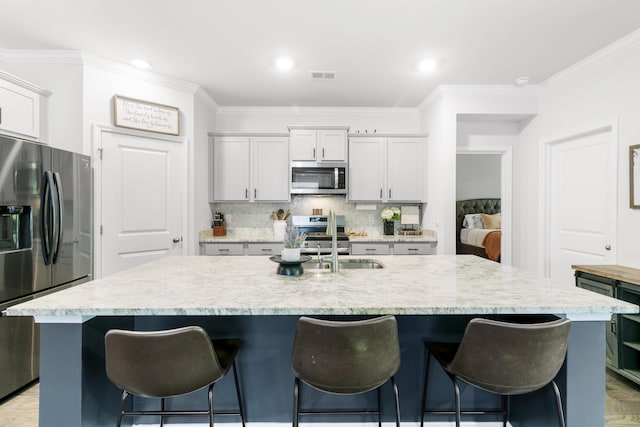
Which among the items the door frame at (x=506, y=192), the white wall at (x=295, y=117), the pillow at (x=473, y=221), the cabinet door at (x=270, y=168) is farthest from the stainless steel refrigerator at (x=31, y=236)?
the pillow at (x=473, y=221)

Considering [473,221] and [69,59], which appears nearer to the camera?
[69,59]

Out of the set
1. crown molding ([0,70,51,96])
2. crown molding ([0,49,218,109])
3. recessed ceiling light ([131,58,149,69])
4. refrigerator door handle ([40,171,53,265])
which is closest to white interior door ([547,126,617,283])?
recessed ceiling light ([131,58,149,69])

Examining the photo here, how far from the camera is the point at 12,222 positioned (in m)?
2.32

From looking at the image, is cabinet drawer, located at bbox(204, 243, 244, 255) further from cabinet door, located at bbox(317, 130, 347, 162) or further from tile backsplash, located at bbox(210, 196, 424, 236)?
cabinet door, located at bbox(317, 130, 347, 162)

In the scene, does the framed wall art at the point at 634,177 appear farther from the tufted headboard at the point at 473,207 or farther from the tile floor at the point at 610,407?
the tufted headboard at the point at 473,207

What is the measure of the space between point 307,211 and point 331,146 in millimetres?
963

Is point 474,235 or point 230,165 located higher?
point 230,165

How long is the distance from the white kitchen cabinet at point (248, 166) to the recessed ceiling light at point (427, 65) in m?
1.86

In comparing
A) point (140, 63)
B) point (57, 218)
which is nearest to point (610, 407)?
point (57, 218)

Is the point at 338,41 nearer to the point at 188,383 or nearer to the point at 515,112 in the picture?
the point at 515,112

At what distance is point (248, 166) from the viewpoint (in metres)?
4.49

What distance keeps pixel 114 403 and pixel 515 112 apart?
14.8 ft

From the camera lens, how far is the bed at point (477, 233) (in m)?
5.63

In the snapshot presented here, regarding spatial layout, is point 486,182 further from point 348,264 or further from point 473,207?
point 348,264
